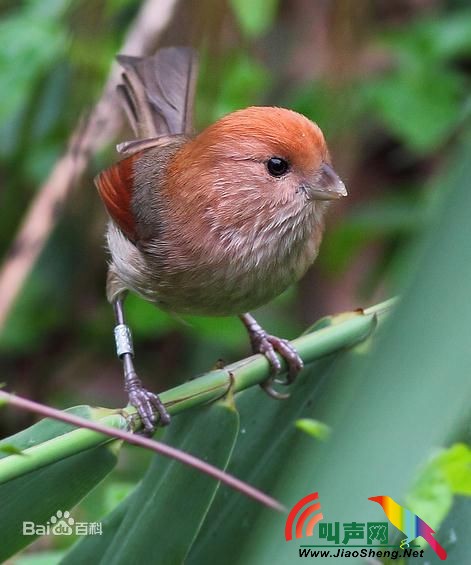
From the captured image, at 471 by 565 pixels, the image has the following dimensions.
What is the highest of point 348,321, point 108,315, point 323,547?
point 108,315

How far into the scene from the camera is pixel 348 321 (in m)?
1.93

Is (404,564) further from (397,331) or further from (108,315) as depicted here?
(108,315)

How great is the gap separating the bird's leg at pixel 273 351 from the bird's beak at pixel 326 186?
0.38 meters

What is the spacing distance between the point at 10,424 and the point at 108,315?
75 centimetres

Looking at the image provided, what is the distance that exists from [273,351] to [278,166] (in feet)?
1.56

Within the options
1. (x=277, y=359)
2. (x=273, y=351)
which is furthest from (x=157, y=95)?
(x=277, y=359)

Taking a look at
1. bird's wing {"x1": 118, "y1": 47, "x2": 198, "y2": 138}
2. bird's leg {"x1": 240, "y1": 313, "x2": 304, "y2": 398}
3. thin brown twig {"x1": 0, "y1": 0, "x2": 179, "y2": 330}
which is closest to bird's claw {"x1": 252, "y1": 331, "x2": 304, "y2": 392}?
bird's leg {"x1": 240, "y1": 313, "x2": 304, "y2": 398}

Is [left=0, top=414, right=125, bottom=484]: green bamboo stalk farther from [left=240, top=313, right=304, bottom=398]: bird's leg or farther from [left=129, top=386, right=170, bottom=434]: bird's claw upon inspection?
[left=240, top=313, right=304, bottom=398]: bird's leg

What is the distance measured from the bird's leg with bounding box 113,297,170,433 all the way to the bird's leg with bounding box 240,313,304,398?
230mm

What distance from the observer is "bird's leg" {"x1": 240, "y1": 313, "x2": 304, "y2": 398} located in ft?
6.59

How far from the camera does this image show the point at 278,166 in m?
2.42

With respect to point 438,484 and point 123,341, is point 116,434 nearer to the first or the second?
point 438,484

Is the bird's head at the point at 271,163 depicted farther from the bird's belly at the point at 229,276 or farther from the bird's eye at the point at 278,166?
the bird's belly at the point at 229,276

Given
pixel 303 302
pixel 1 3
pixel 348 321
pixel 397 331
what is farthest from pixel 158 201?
pixel 303 302
